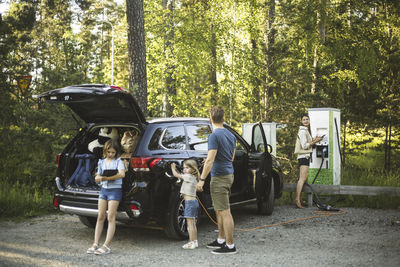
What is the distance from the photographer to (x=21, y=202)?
27.8ft

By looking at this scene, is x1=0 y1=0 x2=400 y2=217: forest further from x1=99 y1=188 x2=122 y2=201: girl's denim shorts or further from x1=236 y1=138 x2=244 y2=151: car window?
x1=99 y1=188 x2=122 y2=201: girl's denim shorts

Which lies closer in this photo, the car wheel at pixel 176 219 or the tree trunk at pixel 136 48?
the car wheel at pixel 176 219

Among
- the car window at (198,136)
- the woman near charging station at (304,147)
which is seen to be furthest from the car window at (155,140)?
the woman near charging station at (304,147)

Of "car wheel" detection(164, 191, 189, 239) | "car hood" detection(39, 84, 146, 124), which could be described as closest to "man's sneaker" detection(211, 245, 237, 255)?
"car wheel" detection(164, 191, 189, 239)

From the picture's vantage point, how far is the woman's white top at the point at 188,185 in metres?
5.89

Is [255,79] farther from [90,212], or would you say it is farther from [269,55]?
[90,212]

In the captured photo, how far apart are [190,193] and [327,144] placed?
4.67 metres

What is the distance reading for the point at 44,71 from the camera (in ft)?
34.8

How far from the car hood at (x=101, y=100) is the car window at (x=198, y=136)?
2.65 feet

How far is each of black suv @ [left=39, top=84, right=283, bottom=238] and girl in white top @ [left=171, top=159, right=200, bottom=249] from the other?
9.6 inches

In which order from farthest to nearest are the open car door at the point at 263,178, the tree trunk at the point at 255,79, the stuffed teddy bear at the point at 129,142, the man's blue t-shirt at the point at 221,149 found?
the tree trunk at the point at 255,79
the open car door at the point at 263,178
the stuffed teddy bear at the point at 129,142
the man's blue t-shirt at the point at 221,149

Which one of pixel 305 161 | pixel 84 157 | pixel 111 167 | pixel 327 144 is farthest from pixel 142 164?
pixel 327 144

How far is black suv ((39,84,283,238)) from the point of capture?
581cm

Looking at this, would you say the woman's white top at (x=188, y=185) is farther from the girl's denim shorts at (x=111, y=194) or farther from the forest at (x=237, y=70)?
the forest at (x=237, y=70)
